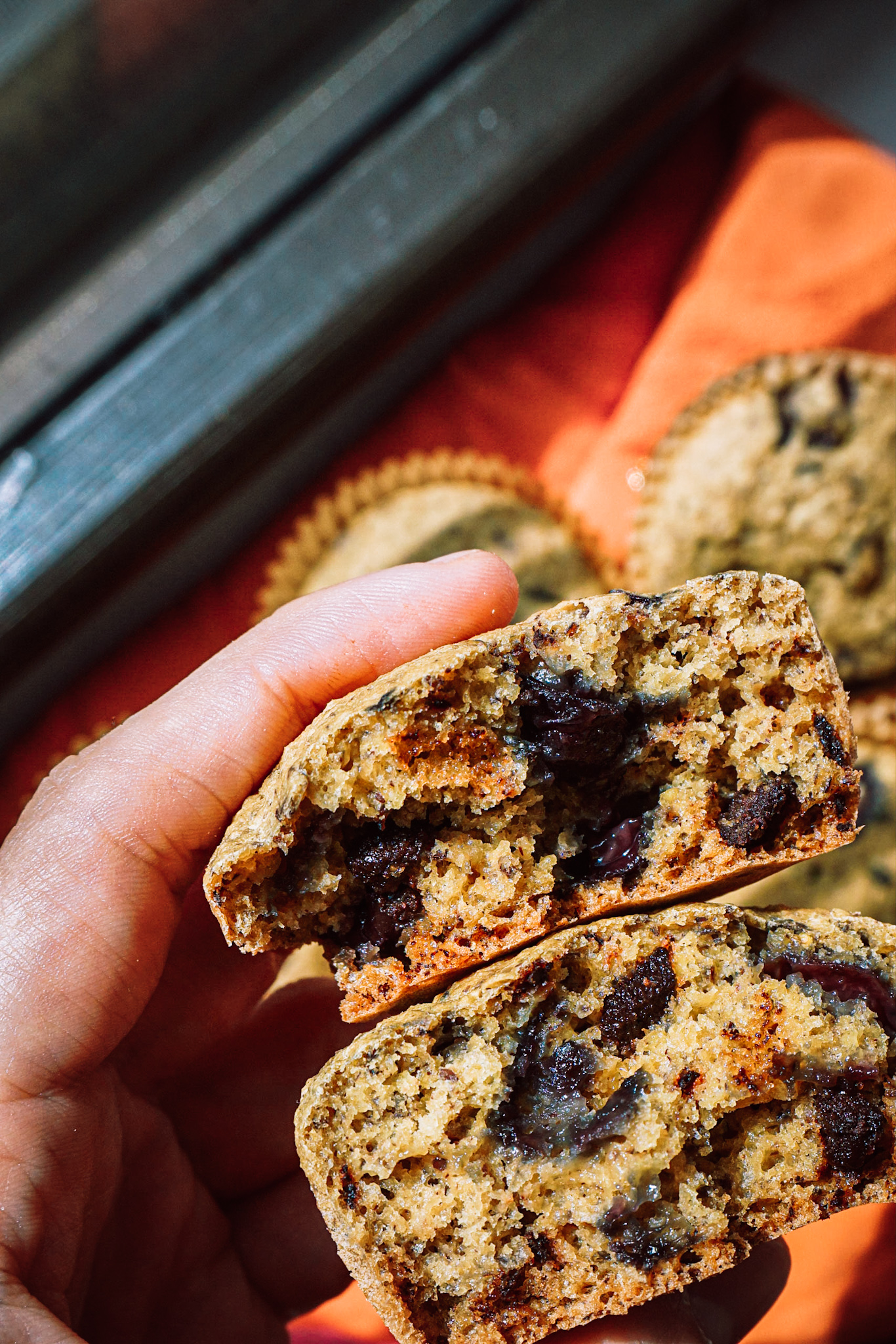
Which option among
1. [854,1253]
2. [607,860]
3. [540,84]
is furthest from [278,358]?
[854,1253]

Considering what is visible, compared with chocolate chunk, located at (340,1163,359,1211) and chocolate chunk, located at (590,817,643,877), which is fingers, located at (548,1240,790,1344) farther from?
chocolate chunk, located at (590,817,643,877)

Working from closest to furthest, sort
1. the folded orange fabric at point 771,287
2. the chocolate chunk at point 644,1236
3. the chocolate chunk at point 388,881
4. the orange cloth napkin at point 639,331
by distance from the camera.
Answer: the chocolate chunk at point 644,1236, the chocolate chunk at point 388,881, the orange cloth napkin at point 639,331, the folded orange fabric at point 771,287

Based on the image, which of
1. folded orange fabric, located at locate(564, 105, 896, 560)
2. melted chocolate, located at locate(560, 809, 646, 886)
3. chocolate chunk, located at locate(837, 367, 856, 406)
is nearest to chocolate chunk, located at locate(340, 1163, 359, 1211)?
melted chocolate, located at locate(560, 809, 646, 886)

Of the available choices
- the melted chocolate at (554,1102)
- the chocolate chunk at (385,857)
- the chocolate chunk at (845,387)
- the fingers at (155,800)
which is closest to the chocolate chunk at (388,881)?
the chocolate chunk at (385,857)

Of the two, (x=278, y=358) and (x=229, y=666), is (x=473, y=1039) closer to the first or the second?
(x=229, y=666)

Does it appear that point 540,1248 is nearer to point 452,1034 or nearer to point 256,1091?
point 452,1034

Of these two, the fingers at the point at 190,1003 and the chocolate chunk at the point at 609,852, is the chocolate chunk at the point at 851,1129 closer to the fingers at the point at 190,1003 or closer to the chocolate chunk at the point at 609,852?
the chocolate chunk at the point at 609,852
